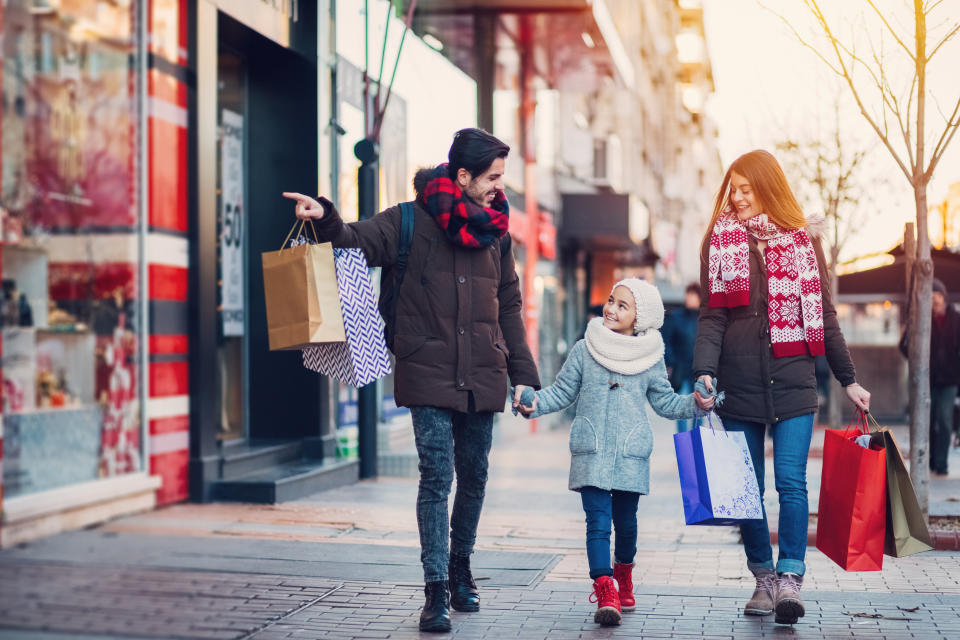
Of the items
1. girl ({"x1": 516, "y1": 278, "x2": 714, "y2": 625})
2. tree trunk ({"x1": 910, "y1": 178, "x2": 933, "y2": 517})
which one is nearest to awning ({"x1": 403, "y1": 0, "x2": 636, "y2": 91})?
tree trunk ({"x1": 910, "y1": 178, "x2": 933, "y2": 517})

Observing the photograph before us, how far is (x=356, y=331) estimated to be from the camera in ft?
16.9

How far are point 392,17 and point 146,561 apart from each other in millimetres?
7974

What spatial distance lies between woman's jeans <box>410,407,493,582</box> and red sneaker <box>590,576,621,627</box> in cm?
60

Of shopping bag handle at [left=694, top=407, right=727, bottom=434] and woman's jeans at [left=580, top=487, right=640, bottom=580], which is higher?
shopping bag handle at [left=694, top=407, right=727, bottom=434]

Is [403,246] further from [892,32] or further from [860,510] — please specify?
[892,32]

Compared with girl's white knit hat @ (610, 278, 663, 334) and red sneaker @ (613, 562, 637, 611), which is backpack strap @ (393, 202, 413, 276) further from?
red sneaker @ (613, 562, 637, 611)

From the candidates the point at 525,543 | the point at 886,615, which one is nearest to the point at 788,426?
the point at 886,615

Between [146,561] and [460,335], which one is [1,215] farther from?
[460,335]

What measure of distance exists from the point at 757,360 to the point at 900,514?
32.7 inches

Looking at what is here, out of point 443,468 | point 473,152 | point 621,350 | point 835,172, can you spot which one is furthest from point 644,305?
point 835,172

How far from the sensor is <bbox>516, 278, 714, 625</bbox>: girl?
5.27m

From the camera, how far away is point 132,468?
7469mm

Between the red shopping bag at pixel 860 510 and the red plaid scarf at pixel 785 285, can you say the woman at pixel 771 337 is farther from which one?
the red shopping bag at pixel 860 510

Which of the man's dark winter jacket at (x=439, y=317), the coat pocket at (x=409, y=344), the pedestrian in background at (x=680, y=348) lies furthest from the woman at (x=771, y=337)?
the pedestrian in background at (x=680, y=348)
